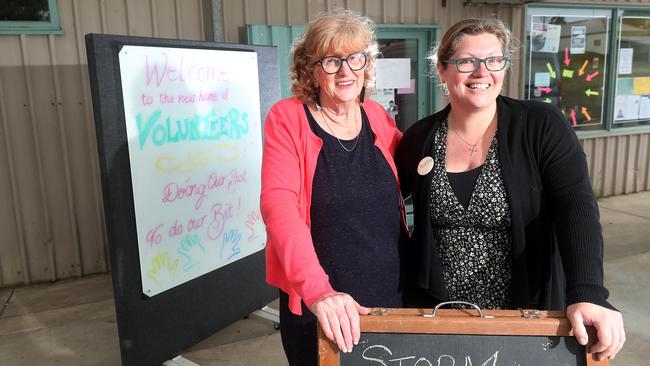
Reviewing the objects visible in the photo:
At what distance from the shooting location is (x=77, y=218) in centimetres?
366

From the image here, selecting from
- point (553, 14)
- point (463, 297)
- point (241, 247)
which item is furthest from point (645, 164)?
point (463, 297)

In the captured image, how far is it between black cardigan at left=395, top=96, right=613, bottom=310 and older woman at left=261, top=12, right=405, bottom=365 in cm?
11

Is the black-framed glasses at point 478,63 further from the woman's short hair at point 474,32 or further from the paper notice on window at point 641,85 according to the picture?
the paper notice on window at point 641,85

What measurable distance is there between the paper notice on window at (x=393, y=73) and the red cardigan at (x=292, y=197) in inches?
121

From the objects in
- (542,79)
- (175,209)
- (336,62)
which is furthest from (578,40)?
(336,62)

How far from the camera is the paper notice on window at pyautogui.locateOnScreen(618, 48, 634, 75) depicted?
5.66 metres

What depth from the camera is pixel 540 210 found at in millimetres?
1249

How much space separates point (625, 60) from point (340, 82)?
554 cm

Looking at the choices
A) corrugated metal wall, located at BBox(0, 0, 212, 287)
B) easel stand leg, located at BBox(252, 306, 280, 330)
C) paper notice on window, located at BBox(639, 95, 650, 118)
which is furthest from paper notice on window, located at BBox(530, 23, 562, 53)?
easel stand leg, located at BBox(252, 306, 280, 330)

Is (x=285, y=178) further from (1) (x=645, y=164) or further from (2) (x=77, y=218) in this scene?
(1) (x=645, y=164)

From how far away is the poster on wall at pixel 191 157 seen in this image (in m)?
2.09

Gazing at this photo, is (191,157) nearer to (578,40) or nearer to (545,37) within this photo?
(545,37)

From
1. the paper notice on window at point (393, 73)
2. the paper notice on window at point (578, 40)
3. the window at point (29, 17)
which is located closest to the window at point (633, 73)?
the paper notice on window at point (578, 40)

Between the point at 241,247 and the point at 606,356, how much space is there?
78.4 inches
